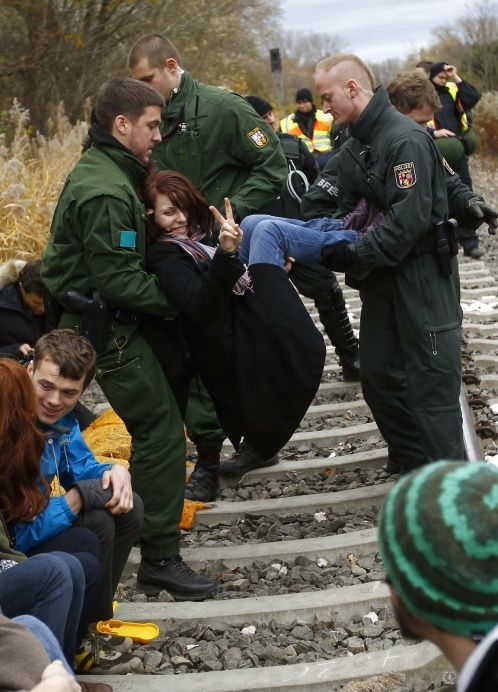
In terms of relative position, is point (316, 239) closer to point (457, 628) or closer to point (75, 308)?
point (75, 308)

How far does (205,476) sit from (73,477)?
5.22 ft

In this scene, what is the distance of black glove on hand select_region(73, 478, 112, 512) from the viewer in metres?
3.85

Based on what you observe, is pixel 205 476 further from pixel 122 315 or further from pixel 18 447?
pixel 18 447

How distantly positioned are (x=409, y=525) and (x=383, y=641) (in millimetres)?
2281

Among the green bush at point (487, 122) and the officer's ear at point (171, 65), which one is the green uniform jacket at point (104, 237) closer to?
the officer's ear at point (171, 65)

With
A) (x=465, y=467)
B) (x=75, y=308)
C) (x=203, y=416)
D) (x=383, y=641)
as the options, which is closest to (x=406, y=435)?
(x=203, y=416)

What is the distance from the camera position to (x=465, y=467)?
1851 mm

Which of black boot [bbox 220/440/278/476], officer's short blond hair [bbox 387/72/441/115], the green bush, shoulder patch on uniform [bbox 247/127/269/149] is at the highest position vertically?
officer's short blond hair [bbox 387/72/441/115]

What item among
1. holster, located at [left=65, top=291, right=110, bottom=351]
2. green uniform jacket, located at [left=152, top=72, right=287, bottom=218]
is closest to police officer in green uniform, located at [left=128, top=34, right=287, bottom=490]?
green uniform jacket, located at [left=152, top=72, right=287, bottom=218]

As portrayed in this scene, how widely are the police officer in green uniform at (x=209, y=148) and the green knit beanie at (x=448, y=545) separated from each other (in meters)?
3.71

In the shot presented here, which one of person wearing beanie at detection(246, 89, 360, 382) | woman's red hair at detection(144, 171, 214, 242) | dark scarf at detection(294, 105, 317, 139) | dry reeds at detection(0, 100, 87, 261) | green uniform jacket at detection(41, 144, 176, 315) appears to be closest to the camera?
green uniform jacket at detection(41, 144, 176, 315)

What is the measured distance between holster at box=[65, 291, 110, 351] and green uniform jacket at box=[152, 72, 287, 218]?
1.60 m

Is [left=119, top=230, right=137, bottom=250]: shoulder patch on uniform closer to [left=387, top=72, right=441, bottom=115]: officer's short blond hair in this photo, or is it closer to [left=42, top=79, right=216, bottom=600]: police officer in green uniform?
[left=42, top=79, right=216, bottom=600]: police officer in green uniform

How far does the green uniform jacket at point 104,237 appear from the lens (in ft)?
13.9
